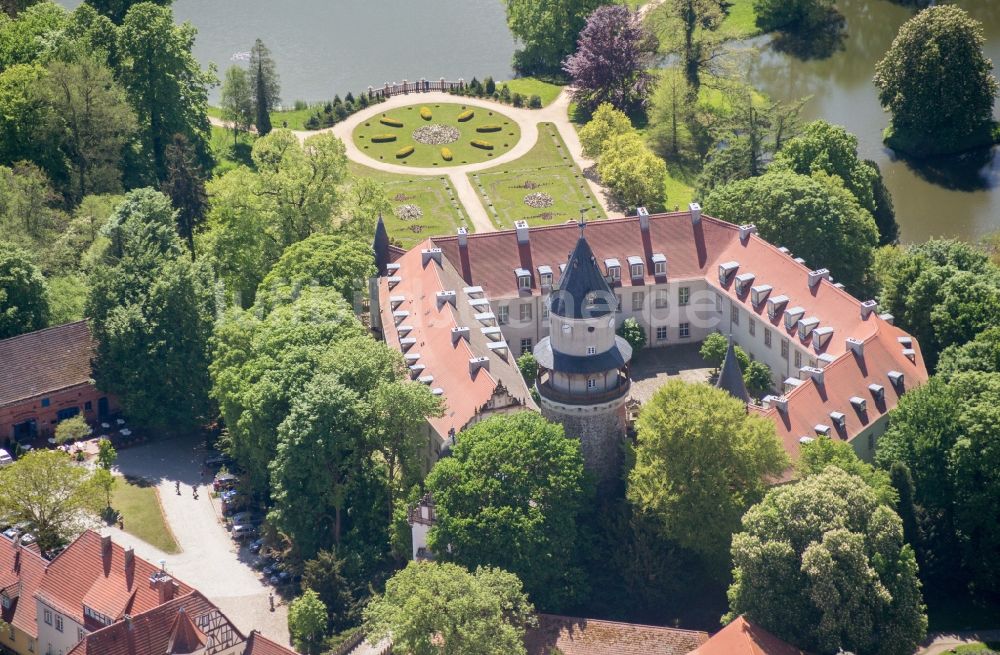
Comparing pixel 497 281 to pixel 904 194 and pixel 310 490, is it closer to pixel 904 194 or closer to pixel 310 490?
pixel 310 490

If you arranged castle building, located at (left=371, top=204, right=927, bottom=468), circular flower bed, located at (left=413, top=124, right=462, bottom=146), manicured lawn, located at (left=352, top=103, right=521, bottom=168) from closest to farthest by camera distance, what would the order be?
castle building, located at (left=371, top=204, right=927, bottom=468) < manicured lawn, located at (left=352, top=103, right=521, bottom=168) < circular flower bed, located at (left=413, top=124, right=462, bottom=146)

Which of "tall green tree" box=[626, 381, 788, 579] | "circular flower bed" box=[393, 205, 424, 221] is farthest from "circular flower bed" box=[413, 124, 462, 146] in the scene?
"tall green tree" box=[626, 381, 788, 579]

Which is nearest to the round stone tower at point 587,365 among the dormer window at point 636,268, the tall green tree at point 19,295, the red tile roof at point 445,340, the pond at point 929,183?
the red tile roof at point 445,340

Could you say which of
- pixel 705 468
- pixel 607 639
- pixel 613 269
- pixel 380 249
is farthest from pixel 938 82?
pixel 607 639

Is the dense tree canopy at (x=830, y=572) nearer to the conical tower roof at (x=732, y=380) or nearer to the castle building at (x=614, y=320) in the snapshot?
the castle building at (x=614, y=320)

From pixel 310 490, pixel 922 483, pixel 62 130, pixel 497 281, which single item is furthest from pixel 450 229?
pixel 922 483

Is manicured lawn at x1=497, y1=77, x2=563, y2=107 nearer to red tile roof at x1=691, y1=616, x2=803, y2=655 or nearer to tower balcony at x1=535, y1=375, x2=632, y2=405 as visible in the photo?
tower balcony at x1=535, y1=375, x2=632, y2=405
